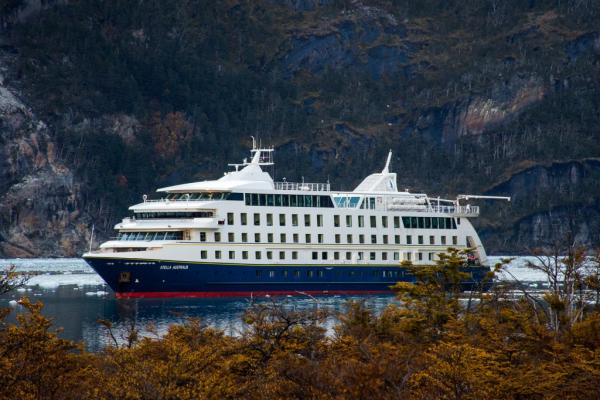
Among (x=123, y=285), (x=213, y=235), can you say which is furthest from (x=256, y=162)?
(x=123, y=285)

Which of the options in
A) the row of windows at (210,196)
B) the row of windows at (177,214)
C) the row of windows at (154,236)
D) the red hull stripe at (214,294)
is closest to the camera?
the red hull stripe at (214,294)

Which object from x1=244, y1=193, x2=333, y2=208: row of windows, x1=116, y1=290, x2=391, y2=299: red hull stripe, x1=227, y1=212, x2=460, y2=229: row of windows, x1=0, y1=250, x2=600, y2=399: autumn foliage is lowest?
x1=0, y1=250, x2=600, y2=399: autumn foliage

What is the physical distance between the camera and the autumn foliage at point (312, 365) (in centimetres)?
3275

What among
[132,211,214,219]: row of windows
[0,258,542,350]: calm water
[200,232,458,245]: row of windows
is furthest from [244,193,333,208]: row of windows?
[0,258,542,350]: calm water

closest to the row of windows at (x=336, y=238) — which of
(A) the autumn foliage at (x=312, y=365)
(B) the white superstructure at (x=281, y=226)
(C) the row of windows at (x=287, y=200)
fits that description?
(B) the white superstructure at (x=281, y=226)

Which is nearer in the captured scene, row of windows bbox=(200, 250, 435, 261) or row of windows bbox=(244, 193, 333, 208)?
row of windows bbox=(200, 250, 435, 261)

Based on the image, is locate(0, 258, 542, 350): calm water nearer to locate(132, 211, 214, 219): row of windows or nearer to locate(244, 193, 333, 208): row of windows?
locate(132, 211, 214, 219): row of windows

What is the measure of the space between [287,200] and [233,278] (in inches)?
281

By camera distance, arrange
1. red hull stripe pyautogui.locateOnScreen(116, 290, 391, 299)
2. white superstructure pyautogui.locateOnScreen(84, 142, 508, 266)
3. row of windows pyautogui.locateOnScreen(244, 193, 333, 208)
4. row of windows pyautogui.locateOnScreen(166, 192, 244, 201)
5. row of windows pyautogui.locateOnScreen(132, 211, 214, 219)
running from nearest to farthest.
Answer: red hull stripe pyautogui.locateOnScreen(116, 290, 391, 299) < white superstructure pyautogui.locateOnScreen(84, 142, 508, 266) < row of windows pyautogui.locateOnScreen(132, 211, 214, 219) < row of windows pyautogui.locateOnScreen(166, 192, 244, 201) < row of windows pyautogui.locateOnScreen(244, 193, 333, 208)

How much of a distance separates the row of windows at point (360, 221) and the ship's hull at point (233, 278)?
123 inches

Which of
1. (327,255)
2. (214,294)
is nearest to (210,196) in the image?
(214,294)

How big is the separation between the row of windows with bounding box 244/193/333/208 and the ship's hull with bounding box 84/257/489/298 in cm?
444

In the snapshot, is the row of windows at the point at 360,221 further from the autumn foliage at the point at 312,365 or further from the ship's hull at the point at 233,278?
the autumn foliage at the point at 312,365

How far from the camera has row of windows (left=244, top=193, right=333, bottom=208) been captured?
93.1m
